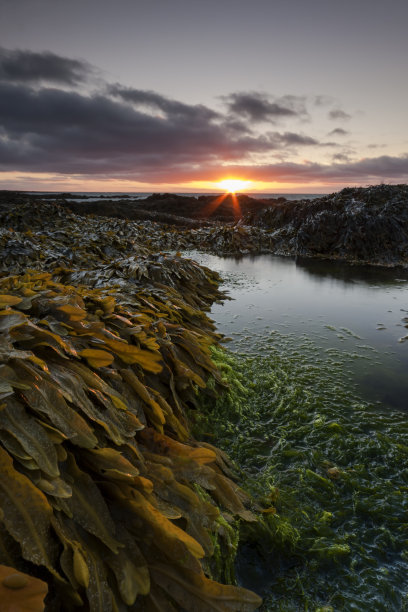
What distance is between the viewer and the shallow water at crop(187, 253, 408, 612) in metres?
1.31

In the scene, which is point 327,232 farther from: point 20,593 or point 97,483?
point 20,593

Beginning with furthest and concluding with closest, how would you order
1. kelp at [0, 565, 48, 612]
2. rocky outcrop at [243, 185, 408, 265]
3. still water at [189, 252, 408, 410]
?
rocky outcrop at [243, 185, 408, 265] < still water at [189, 252, 408, 410] < kelp at [0, 565, 48, 612]

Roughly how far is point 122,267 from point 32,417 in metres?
3.83

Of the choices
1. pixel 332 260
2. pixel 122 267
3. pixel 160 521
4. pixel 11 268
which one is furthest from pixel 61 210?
pixel 160 521

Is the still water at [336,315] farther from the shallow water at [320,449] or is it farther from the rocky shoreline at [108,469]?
the rocky shoreline at [108,469]

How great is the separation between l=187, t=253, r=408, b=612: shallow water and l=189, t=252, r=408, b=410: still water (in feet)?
0.07

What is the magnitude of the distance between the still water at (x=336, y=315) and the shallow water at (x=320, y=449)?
2 cm

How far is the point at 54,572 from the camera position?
764 mm

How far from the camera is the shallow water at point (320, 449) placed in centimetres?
131

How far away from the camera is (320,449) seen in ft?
6.70

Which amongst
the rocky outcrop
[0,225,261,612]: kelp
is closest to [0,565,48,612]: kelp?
[0,225,261,612]: kelp

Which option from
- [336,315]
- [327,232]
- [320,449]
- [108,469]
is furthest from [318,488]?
[327,232]

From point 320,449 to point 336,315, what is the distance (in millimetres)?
2910

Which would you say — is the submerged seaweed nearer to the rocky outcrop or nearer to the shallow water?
the shallow water
